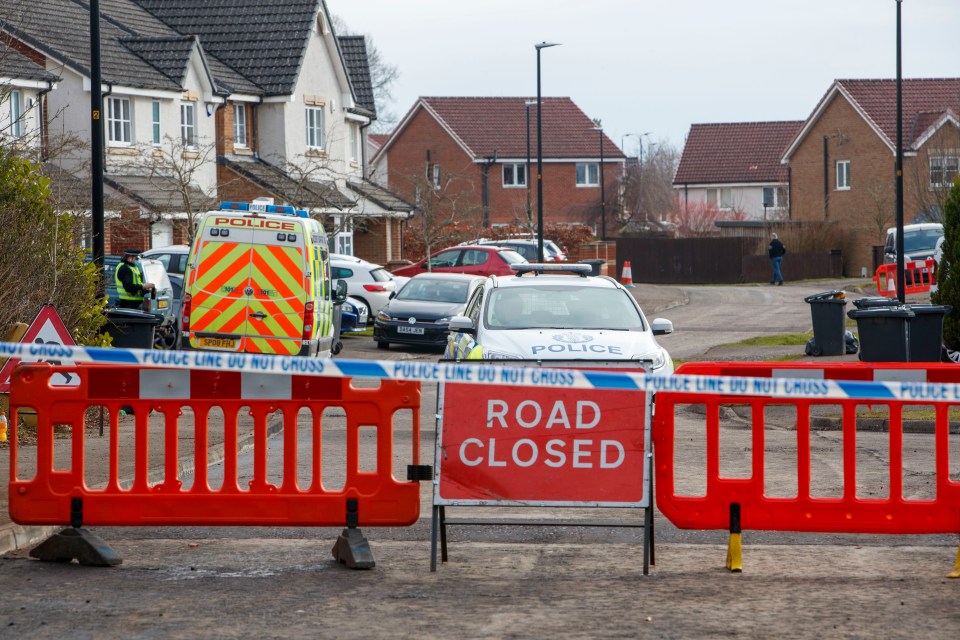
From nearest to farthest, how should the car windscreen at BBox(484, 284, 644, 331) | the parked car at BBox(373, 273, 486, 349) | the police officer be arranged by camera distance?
1. the car windscreen at BBox(484, 284, 644, 331)
2. the police officer
3. the parked car at BBox(373, 273, 486, 349)

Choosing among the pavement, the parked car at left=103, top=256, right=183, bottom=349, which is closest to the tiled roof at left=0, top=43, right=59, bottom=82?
the parked car at left=103, top=256, right=183, bottom=349

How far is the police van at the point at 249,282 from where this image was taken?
18406 mm

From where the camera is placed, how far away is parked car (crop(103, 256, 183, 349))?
22.1 m

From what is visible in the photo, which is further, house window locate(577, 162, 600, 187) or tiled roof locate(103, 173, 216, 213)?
house window locate(577, 162, 600, 187)

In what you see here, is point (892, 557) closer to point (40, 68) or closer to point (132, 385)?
point (132, 385)

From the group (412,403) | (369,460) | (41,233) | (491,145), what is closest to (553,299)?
(369,460)

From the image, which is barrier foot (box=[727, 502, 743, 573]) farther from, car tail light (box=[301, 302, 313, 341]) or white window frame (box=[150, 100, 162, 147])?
white window frame (box=[150, 100, 162, 147])

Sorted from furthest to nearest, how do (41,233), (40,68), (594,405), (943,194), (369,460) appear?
1. (943,194)
2. (40,68)
3. (41,233)
4. (369,460)
5. (594,405)

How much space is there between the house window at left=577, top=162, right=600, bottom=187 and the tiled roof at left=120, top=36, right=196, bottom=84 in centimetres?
3831

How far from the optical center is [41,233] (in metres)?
13.7

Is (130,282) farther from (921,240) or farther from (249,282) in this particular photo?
(921,240)

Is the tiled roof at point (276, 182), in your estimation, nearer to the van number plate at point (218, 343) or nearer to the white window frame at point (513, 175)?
the van number plate at point (218, 343)

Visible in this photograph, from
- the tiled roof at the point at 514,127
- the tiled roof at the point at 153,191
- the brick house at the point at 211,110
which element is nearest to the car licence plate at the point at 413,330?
the brick house at the point at 211,110

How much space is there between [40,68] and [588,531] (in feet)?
89.2
